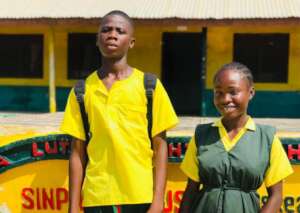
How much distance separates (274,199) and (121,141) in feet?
2.67

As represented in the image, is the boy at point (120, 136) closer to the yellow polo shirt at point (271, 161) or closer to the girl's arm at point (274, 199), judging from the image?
the yellow polo shirt at point (271, 161)

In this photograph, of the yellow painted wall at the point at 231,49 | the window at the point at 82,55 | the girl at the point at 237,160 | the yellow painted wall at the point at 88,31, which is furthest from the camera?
the window at the point at 82,55

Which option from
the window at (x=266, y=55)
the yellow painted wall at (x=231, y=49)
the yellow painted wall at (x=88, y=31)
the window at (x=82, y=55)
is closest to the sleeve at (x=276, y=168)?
the yellow painted wall at (x=231, y=49)

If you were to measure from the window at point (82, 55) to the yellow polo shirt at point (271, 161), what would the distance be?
457 inches

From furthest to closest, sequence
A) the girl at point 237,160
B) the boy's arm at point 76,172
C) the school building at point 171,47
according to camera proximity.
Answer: the school building at point 171,47 < the boy's arm at point 76,172 < the girl at point 237,160

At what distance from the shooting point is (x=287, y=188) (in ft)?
10.2

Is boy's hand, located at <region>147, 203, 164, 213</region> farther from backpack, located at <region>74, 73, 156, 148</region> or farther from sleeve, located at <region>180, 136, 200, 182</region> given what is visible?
backpack, located at <region>74, 73, 156, 148</region>

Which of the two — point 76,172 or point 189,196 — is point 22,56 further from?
point 189,196

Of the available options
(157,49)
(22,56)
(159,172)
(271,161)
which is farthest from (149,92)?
(22,56)

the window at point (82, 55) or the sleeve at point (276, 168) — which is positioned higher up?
the window at point (82, 55)

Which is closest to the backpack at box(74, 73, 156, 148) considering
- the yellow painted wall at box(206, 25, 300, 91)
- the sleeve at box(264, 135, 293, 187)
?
the sleeve at box(264, 135, 293, 187)

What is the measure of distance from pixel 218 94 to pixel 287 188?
1111 millimetres

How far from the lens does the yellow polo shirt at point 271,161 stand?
2.34 meters

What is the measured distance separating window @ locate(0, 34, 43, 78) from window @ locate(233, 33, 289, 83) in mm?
5807
